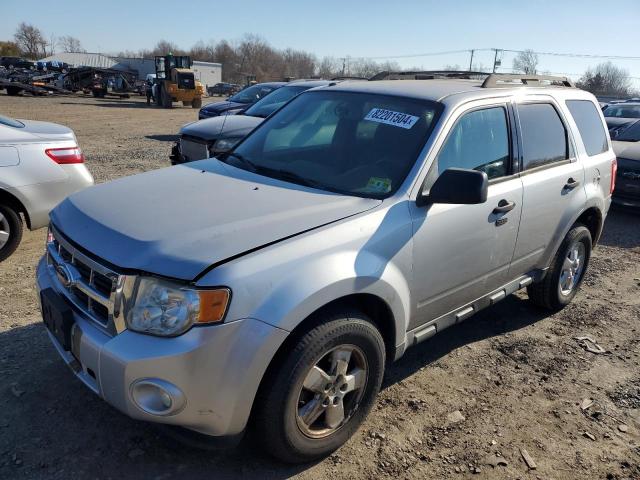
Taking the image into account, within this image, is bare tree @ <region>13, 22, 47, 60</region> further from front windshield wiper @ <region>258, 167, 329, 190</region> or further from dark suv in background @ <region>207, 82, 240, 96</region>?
front windshield wiper @ <region>258, 167, 329, 190</region>

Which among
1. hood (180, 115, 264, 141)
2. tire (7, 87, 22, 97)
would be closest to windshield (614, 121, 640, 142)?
hood (180, 115, 264, 141)

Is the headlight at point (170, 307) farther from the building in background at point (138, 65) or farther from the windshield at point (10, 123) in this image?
the building in background at point (138, 65)

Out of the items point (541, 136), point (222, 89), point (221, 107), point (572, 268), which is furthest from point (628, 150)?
point (222, 89)

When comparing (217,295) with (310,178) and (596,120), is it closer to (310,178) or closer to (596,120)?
(310,178)

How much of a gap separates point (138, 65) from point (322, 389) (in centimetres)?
7553

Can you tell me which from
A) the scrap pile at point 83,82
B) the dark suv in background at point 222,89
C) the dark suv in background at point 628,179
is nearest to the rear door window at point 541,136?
the dark suv in background at point 628,179

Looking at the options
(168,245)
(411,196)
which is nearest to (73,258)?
(168,245)

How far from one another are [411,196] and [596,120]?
9.50 ft

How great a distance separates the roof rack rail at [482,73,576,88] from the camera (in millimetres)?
3854

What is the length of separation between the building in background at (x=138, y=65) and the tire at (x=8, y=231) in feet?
187

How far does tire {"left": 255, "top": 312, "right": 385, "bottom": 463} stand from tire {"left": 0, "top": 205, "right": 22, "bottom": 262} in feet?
12.3

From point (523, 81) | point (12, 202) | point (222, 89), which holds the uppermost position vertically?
point (523, 81)

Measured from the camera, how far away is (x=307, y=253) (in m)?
2.40

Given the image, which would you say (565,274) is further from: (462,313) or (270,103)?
(270,103)
